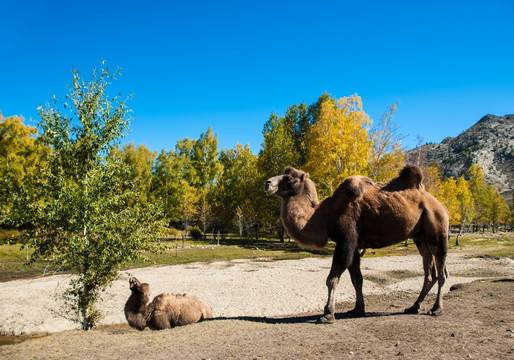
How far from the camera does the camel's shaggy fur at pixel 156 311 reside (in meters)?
8.52

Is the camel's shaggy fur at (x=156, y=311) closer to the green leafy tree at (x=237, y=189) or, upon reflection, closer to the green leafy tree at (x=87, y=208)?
the green leafy tree at (x=87, y=208)

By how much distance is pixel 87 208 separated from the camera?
9.05 meters

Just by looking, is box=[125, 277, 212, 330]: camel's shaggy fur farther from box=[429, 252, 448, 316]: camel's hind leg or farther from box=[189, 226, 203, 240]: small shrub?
box=[189, 226, 203, 240]: small shrub

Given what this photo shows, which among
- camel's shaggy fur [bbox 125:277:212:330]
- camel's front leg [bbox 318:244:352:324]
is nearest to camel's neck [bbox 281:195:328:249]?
camel's front leg [bbox 318:244:352:324]

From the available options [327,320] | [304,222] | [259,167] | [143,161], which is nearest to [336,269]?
[327,320]

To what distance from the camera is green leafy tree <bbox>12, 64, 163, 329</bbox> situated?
895cm

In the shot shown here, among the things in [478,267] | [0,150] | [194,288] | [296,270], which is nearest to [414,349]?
[194,288]

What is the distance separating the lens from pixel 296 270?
21.4m

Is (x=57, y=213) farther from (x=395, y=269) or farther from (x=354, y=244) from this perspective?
(x=395, y=269)

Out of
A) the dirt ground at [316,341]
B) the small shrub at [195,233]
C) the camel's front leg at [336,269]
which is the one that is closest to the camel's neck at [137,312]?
the dirt ground at [316,341]

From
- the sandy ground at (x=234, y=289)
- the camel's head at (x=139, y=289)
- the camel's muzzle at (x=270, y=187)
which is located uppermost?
the camel's muzzle at (x=270, y=187)

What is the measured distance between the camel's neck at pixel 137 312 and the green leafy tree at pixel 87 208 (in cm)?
124

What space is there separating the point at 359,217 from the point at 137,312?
5805 mm

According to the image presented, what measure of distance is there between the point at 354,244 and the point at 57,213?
7.28 meters
